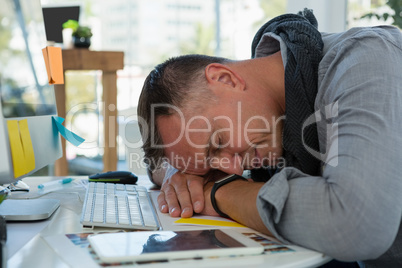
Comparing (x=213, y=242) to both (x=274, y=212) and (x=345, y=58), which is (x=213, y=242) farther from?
(x=345, y=58)

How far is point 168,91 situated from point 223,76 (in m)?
0.14

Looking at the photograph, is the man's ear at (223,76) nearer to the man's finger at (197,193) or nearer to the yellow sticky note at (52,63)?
the man's finger at (197,193)

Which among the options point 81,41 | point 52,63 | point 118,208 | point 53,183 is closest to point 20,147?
point 118,208

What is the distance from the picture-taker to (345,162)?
677 millimetres

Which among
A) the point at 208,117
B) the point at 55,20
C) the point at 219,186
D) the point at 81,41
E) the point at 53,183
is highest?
the point at 55,20

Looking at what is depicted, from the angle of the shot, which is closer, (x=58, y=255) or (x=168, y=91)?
(x=58, y=255)

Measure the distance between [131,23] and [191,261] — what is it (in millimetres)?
3723

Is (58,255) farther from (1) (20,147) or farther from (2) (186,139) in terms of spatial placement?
(2) (186,139)

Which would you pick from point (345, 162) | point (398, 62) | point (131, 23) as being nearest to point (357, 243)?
point (345, 162)

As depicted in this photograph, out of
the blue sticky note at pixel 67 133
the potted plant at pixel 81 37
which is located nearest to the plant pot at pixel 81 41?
Result: the potted plant at pixel 81 37

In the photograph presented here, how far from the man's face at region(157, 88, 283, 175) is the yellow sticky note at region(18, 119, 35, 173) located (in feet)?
0.87

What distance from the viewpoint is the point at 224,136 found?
0.93 metres

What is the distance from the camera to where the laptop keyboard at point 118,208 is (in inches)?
29.9

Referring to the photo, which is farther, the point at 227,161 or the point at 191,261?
the point at 227,161
